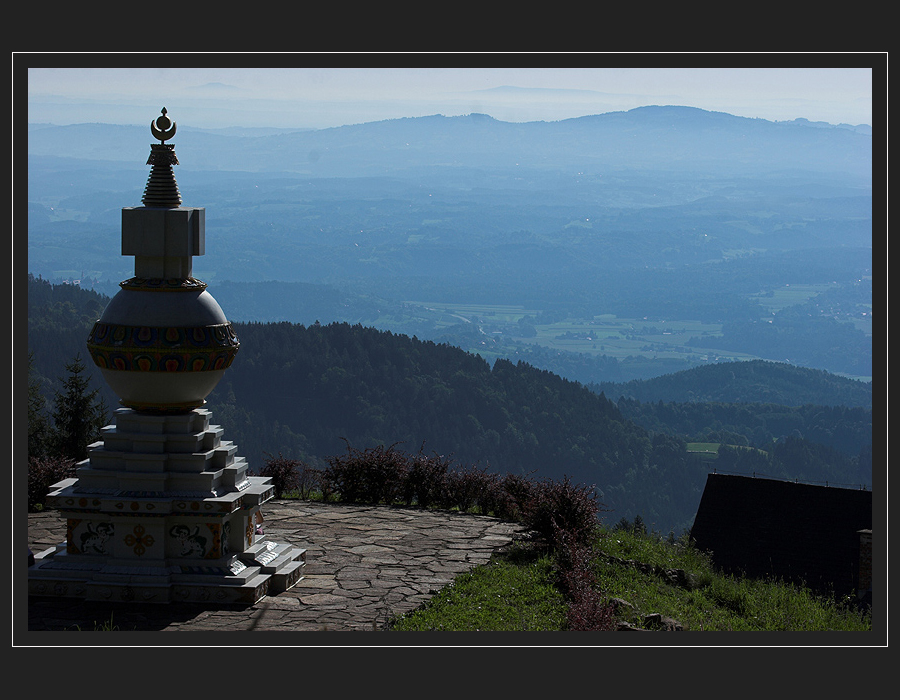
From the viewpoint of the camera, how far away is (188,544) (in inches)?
328

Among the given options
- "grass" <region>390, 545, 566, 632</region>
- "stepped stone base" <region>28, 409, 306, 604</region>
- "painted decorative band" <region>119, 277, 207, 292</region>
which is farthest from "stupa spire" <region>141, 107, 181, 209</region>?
"grass" <region>390, 545, 566, 632</region>

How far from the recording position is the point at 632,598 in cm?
898

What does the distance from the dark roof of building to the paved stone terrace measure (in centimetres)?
850

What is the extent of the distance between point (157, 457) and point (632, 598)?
4.22m

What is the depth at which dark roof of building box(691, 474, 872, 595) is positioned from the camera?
18.4 metres

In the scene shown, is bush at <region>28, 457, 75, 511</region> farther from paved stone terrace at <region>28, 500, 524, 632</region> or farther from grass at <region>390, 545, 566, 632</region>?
grass at <region>390, 545, 566, 632</region>

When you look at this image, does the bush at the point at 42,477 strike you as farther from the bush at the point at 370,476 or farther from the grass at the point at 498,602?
the grass at the point at 498,602

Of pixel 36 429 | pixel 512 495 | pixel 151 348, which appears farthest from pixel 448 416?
pixel 151 348

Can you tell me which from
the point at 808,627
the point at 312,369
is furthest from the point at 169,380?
the point at 312,369

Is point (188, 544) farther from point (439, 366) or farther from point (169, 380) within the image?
point (439, 366)

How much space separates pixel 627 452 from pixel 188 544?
80.5 meters

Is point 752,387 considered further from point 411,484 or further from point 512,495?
point 512,495

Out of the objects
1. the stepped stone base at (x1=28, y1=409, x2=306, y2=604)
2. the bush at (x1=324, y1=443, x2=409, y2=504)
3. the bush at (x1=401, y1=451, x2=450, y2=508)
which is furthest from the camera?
the bush at (x1=324, y1=443, x2=409, y2=504)

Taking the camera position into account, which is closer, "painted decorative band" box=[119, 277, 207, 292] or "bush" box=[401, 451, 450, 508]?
"painted decorative band" box=[119, 277, 207, 292]
